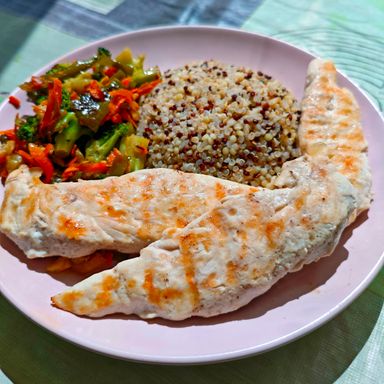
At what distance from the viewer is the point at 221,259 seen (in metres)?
2.17

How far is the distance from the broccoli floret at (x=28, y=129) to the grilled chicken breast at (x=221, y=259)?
1.23m

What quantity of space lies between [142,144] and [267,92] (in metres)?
0.91

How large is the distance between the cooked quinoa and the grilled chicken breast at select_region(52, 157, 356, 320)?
77 centimetres

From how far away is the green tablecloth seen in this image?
2291 millimetres

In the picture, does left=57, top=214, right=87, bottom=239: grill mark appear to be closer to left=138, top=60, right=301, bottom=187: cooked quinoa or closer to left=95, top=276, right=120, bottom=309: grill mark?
left=95, top=276, right=120, bottom=309: grill mark

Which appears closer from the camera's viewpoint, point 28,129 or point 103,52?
point 28,129

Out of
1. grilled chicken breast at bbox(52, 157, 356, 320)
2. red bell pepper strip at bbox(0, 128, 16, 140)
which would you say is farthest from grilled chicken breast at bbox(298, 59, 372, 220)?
red bell pepper strip at bbox(0, 128, 16, 140)

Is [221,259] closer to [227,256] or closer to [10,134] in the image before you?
[227,256]

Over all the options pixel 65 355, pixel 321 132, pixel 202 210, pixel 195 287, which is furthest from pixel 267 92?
pixel 65 355

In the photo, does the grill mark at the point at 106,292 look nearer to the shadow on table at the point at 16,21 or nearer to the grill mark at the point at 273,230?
the grill mark at the point at 273,230

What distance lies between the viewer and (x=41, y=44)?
14.4ft

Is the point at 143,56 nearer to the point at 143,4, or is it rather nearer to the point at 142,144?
the point at 142,144

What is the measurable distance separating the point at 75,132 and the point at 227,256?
1501 mm

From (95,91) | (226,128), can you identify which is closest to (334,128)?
(226,128)
